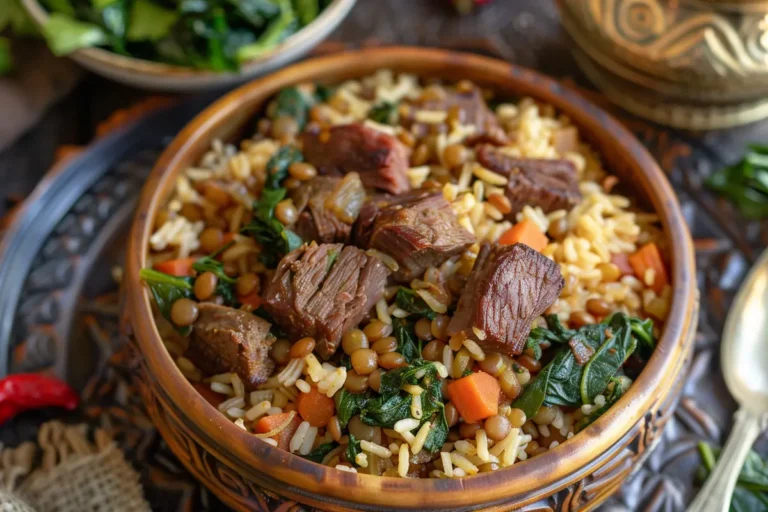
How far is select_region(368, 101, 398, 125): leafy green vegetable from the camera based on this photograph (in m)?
3.55

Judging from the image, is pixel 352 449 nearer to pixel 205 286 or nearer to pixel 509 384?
pixel 509 384

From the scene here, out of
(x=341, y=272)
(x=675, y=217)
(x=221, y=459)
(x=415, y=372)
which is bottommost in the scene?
(x=221, y=459)

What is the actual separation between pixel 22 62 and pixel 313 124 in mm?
2112

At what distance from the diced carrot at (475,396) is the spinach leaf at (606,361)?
0.36 m

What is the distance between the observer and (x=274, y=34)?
13.5 ft

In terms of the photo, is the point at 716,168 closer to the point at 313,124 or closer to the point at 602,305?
the point at 602,305

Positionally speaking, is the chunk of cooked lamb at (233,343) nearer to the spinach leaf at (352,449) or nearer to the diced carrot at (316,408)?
the diced carrot at (316,408)

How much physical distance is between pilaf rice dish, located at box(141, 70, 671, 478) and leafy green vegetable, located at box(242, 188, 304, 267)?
0.01 m

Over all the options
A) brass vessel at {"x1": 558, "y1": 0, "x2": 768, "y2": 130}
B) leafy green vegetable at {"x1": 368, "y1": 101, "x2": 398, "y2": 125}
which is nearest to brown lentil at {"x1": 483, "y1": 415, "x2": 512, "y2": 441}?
leafy green vegetable at {"x1": 368, "y1": 101, "x2": 398, "y2": 125}

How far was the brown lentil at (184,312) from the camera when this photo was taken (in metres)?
2.84

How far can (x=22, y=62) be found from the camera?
4301 millimetres

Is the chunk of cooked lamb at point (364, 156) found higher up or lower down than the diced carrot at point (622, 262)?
higher up

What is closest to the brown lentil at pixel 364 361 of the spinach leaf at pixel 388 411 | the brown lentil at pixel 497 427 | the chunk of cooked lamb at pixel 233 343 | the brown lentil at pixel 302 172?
the spinach leaf at pixel 388 411

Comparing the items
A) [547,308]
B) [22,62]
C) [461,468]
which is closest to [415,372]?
[461,468]
